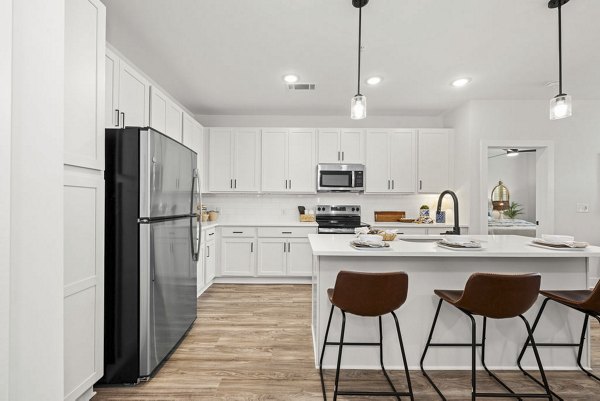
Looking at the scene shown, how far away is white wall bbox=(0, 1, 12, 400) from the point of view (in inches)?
29.4

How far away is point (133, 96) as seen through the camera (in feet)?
8.82

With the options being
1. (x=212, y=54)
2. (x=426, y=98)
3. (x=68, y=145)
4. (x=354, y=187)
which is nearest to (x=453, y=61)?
(x=426, y=98)

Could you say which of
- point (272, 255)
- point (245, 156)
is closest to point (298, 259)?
point (272, 255)

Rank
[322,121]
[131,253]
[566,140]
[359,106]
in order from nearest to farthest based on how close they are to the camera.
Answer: [131,253], [359,106], [566,140], [322,121]

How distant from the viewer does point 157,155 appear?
212cm

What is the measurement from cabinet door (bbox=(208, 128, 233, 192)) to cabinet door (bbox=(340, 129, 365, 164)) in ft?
5.73

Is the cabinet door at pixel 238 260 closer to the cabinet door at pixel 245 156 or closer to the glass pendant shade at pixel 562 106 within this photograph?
the cabinet door at pixel 245 156

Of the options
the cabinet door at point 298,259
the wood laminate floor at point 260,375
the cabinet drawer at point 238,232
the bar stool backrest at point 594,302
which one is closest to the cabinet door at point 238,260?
the cabinet drawer at point 238,232

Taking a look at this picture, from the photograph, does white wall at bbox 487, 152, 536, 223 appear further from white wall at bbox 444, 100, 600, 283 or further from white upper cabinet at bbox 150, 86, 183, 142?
white upper cabinet at bbox 150, 86, 183, 142

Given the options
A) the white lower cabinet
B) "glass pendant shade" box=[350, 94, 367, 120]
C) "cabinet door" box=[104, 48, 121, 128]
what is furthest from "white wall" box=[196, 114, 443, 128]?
"glass pendant shade" box=[350, 94, 367, 120]

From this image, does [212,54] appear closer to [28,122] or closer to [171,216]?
[171,216]

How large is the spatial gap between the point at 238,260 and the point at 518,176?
6967mm

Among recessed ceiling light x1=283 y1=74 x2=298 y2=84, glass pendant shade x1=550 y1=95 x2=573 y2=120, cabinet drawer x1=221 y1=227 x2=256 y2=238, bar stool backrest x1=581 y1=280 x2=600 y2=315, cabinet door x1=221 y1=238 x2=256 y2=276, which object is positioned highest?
recessed ceiling light x1=283 y1=74 x2=298 y2=84

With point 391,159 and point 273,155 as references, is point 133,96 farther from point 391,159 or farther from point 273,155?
point 391,159
